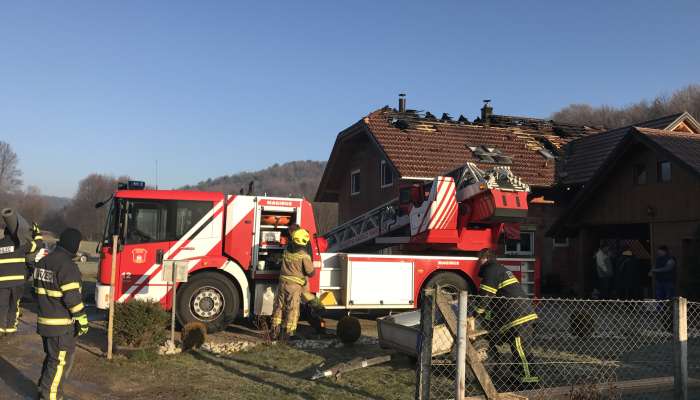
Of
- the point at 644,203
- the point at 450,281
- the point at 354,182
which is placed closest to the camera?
the point at 450,281

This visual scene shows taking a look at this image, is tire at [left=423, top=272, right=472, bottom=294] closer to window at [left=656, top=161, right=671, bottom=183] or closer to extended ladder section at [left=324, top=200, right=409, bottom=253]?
extended ladder section at [left=324, top=200, right=409, bottom=253]

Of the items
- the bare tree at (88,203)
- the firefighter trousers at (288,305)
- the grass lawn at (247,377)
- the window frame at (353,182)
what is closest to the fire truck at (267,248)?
the firefighter trousers at (288,305)

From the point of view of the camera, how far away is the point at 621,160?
1627 centimetres

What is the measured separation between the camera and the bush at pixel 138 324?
27.2 feet

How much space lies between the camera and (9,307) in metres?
9.40

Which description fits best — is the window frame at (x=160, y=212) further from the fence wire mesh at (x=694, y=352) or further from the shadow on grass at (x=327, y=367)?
the fence wire mesh at (x=694, y=352)

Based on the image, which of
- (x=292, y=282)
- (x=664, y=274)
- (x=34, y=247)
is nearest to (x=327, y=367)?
(x=292, y=282)

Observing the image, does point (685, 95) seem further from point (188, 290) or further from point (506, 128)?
point (188, 290)

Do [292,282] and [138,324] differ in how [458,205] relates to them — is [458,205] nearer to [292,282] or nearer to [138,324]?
[292,282]

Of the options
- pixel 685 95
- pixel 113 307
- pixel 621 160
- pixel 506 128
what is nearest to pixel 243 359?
pixel 113 307

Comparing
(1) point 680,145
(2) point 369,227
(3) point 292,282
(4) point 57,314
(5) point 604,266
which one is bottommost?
(4) point 57,314

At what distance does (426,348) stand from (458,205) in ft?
24.1

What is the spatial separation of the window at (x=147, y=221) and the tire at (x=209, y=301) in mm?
1003

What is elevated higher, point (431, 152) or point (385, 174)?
point (431, 152)
